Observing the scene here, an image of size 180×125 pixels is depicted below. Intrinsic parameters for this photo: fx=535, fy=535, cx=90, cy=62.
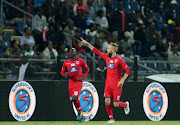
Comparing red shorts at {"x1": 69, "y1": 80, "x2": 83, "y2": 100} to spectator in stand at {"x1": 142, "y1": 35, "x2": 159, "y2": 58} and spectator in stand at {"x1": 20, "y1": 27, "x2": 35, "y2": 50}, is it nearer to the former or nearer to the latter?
spectator in stand at {"x1": 20, "y1": 27, "x2": 35, "y2": 50}

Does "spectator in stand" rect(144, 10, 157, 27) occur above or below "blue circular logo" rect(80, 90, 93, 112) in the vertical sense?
above

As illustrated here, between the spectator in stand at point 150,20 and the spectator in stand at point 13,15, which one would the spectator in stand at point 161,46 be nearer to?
the spectator in stand at point 150,20

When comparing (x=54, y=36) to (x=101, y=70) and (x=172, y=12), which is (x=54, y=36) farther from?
(x=172, y=12)

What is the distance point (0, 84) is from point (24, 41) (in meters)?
3.11

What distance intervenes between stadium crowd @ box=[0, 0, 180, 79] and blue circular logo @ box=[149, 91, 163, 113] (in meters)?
2.22

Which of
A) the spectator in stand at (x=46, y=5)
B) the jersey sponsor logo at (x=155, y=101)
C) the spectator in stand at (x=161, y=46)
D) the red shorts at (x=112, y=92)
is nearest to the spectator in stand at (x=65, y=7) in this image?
the spectator in stand at (x=46, y=5)

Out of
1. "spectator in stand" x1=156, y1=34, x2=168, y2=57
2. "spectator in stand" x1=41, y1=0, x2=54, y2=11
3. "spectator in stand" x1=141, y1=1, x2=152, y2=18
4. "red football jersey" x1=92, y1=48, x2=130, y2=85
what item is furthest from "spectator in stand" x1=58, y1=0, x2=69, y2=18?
"red football jersey" x1=92, y1=48, x2=130, y2=85

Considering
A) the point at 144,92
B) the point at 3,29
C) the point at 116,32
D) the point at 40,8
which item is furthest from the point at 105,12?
the point at 144,92

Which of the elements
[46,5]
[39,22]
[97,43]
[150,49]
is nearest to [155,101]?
[97,43]

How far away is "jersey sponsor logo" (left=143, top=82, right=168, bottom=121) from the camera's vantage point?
54.5 ft

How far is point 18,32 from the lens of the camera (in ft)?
66.4

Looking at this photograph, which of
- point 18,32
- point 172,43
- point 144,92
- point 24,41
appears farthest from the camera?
point 172,43

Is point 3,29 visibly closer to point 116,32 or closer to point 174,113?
point 116,32

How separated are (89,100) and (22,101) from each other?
2.04m
